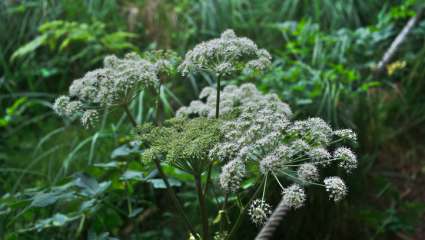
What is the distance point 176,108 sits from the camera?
3697mm

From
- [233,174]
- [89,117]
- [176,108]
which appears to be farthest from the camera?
[176,108]

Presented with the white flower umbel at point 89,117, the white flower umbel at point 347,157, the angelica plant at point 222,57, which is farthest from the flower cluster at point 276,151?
the white flower umbel at point 89,117

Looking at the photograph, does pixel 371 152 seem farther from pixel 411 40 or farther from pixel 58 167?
pixel 58 167

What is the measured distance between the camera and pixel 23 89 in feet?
14.8

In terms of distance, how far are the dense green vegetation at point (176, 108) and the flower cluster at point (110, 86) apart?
14cm

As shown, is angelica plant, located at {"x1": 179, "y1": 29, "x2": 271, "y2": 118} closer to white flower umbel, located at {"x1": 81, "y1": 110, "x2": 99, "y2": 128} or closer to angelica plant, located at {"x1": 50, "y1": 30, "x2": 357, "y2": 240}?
angelica plant, located at {"x1": 50, "y1": 30, "x2": 357, "y2": 240}

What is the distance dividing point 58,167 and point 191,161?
2.04 metres

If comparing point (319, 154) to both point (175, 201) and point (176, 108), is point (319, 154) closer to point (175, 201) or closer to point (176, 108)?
point (175, 201)

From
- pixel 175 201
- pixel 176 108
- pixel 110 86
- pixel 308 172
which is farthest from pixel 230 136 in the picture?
pixel 176 108

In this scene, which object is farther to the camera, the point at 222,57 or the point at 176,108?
the point at 176,108

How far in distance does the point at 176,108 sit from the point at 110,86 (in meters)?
2.10

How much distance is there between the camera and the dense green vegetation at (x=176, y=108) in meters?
2.18

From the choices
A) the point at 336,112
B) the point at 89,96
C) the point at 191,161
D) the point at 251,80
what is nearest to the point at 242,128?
the point at 191,161

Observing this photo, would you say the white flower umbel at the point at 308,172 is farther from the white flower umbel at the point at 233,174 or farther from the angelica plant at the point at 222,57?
the angelica plant at the point at 222,57
